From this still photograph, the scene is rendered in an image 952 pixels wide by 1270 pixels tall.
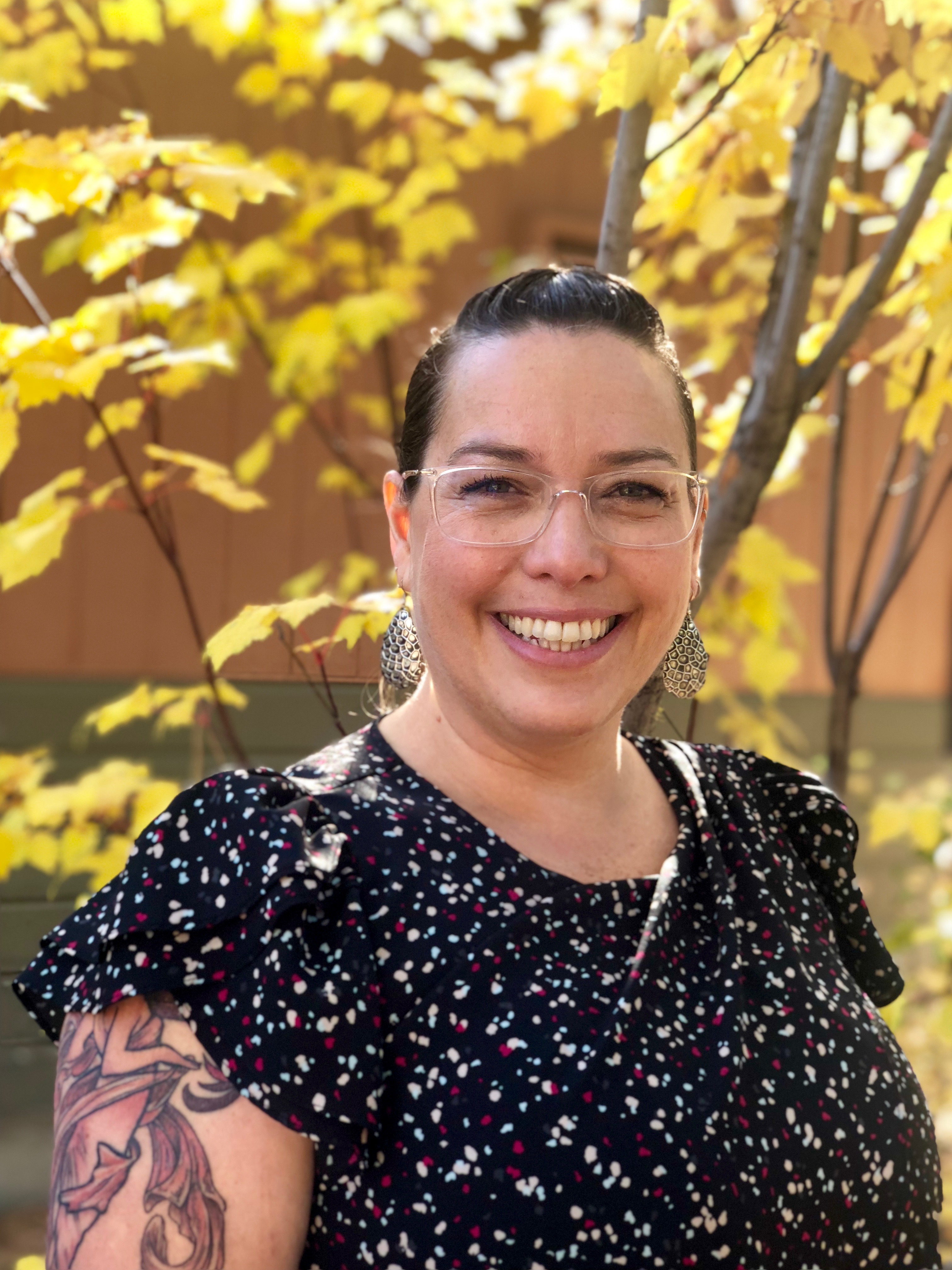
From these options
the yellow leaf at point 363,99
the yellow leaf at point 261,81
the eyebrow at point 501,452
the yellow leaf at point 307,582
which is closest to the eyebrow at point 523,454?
the eyebrow at point 501,452

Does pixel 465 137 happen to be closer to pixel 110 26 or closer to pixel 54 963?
pixel 110 26

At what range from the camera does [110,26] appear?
2848 mm

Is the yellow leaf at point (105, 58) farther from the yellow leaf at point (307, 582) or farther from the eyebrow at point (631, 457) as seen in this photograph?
the eyebrow at point (631, 457)

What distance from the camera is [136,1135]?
3.64ft

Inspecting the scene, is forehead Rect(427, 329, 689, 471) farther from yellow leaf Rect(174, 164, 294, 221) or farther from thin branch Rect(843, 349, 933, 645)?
thin branch Rect(843, 349, 933, 645)

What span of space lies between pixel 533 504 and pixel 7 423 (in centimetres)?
91

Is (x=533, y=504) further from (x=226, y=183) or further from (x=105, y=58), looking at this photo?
(x=105, y=58)

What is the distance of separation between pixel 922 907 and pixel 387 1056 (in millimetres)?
4779

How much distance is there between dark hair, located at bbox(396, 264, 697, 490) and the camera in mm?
1384

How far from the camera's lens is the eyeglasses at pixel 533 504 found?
52.7 inches

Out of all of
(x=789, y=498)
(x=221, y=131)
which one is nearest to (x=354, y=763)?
(x=221, y=131)

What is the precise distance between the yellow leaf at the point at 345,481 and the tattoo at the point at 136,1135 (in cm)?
257

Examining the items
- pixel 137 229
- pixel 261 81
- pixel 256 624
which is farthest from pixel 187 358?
pixel 261 81

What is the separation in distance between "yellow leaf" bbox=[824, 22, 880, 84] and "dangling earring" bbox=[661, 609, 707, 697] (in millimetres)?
763
